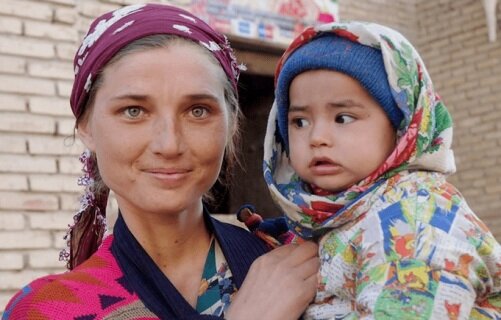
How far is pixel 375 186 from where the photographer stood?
177cm

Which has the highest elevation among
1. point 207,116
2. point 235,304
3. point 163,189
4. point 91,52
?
point 91,52

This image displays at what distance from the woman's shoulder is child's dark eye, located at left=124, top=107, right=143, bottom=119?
398 millimetres

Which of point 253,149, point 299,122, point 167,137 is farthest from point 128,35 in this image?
point 253,149

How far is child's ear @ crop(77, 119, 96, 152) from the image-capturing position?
1997 millimetres

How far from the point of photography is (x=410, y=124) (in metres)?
1.81

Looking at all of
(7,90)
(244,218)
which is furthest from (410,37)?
(244,218)

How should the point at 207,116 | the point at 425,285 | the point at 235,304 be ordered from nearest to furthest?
the point at 425,285
the point at 235,304
the point at 207,116

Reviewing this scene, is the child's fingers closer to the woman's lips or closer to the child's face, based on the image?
the child's face

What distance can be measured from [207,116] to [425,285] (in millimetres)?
705

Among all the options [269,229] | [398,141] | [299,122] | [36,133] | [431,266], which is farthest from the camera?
[36,133]

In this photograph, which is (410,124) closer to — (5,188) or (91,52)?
(91,52)

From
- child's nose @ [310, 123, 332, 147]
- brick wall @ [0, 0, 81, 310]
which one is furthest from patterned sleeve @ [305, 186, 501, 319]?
brick wall @ [0, 0, 81, 310]

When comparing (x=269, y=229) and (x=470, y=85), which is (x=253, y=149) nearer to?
(x=470, y=85)

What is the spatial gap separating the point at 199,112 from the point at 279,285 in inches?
19.2
